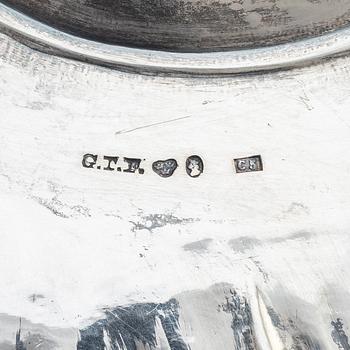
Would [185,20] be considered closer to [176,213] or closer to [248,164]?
[248,164]

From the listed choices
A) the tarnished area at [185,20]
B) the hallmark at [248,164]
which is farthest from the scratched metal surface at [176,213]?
the tarnished area at [185,20]

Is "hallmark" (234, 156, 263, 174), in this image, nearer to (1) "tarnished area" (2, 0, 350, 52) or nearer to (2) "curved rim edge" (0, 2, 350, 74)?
(2) "curved rim edge" (0, 2, 350, 74)

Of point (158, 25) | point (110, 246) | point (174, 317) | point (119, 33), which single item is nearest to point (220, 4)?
point (158, 25)

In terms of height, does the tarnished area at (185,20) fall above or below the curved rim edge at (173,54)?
above

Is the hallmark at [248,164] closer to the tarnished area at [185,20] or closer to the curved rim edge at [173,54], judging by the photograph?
the curved rim edge at [173,54]

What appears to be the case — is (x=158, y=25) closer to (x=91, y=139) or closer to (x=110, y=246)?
(x=91, y=139)
